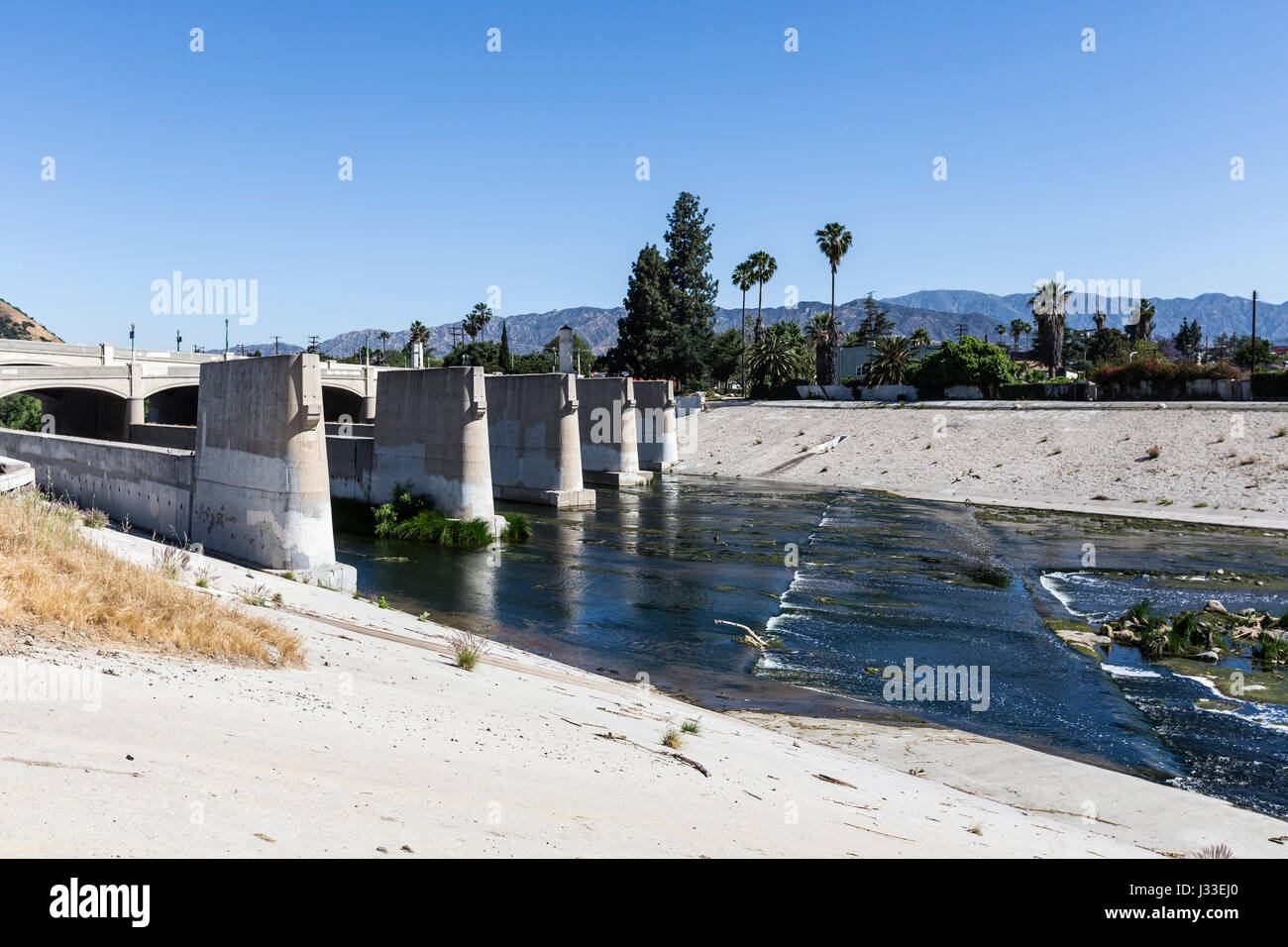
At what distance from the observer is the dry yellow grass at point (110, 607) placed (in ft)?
28.9

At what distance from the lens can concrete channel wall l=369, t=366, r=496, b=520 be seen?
122ft

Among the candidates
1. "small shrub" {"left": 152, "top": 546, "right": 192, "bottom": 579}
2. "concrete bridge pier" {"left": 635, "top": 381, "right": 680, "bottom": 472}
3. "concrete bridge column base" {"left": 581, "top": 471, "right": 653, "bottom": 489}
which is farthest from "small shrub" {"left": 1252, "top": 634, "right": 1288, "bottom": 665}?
"concrete bridge pier" {"left": 635, "top": 381, "right": 680, "bottom": 472}

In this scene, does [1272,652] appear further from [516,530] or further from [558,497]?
[558,497]

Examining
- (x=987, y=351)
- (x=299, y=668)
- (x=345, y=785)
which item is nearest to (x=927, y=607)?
(x=299, y=668)

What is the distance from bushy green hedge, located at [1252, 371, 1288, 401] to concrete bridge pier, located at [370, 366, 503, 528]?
54.7 m

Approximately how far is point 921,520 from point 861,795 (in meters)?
35.0

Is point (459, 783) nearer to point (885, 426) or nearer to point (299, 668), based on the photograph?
point (299, 668)

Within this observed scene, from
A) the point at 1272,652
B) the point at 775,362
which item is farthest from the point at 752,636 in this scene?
the point at 775,362

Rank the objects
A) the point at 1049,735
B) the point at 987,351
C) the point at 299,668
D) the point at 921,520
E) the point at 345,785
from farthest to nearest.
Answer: the point at 987,351
the point at 921,520
the point at 1049,735
the point at 299,668
the point at 345,785

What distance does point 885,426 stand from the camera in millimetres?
67750

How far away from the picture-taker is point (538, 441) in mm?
48031

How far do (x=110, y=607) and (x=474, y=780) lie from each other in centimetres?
493
